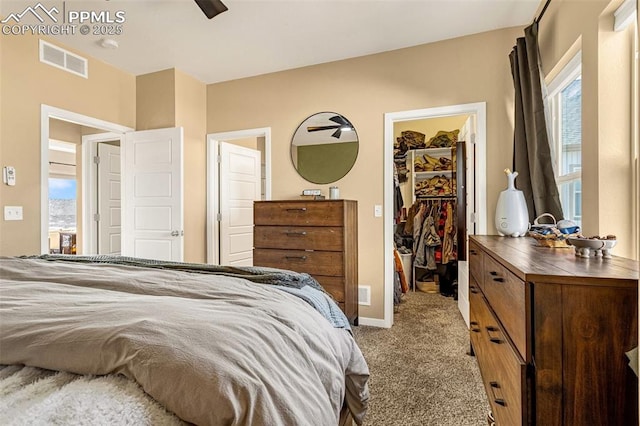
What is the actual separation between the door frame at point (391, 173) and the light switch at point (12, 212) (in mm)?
3088

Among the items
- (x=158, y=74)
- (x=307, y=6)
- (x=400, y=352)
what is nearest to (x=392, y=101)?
(x=307, y=6)

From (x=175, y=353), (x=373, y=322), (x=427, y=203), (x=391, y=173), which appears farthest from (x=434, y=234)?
(x=175, y=353)

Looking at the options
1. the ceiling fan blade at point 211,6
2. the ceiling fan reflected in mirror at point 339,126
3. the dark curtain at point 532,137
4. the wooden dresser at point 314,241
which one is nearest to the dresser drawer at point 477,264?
the dark curtain at point 532,137

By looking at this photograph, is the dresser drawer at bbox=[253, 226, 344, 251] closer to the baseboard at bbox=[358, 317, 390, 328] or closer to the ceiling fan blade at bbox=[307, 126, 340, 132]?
the baseboard at bbox=[358, 317, 390, 328]

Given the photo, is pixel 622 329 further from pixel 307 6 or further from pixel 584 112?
pixel 307 6

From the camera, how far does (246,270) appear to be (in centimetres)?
152

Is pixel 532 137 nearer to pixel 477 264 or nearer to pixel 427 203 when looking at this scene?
pixel 477 264

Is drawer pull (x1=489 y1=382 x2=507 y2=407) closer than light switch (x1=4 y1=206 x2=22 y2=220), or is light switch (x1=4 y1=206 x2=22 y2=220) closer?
drawer pull (x1=489 y1=382 x2=507 y2=407)

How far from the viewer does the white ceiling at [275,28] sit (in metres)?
2.56

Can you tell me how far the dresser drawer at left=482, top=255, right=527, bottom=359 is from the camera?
38.2 inches

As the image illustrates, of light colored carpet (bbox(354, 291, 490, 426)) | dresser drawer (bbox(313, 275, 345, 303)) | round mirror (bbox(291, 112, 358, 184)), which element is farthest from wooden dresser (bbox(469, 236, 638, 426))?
round mirror (bbox(291, 112, 358, 184))

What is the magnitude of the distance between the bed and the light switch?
6.45 feet

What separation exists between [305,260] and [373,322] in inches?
36.5

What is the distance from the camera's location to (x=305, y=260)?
3.04 metres
